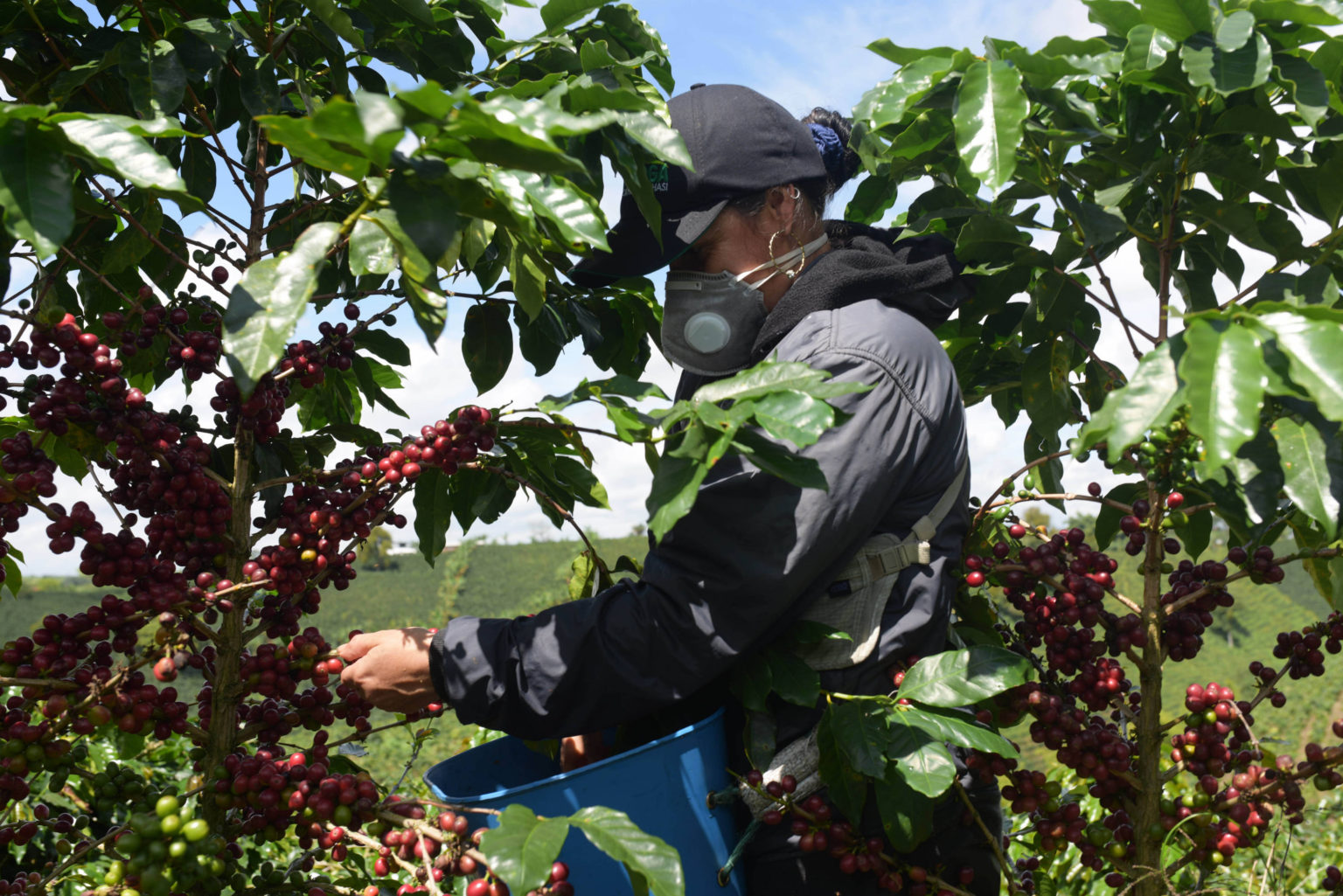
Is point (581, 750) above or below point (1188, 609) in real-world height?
below

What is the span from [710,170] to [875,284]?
409 mm

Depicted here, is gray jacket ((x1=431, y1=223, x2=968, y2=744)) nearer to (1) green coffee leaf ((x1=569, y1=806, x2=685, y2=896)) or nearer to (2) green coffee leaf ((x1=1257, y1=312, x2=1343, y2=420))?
(1) green coffee leaf ((x1=569, y1=806, x2=685, y2=896))

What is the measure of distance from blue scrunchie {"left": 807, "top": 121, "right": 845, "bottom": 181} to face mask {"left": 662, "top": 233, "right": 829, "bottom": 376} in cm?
31

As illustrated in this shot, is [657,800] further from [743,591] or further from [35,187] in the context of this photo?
[35,187]

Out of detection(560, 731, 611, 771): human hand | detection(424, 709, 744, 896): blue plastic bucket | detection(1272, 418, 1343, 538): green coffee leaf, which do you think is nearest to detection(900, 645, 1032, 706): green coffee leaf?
detection(424, 709, 744, 896): blue plastic bucket

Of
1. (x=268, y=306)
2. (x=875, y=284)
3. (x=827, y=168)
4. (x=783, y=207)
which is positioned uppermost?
(x=827, y=168)

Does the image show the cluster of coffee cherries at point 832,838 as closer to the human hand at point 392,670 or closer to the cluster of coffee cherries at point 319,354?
the human hand at point 392,670

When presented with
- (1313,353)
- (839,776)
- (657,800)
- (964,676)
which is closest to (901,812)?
(839,776)

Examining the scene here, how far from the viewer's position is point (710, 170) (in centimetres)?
190

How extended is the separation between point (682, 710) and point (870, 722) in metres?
0.40

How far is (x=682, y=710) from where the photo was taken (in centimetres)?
173

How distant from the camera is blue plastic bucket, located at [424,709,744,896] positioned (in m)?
1.33

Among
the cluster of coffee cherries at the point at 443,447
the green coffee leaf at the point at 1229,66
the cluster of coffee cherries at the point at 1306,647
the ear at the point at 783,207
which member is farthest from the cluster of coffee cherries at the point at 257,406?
the cluster of coffee cherries at the point at 1306,647

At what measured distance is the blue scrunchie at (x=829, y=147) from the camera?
7.22ft
